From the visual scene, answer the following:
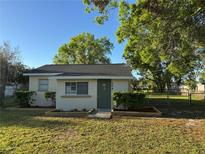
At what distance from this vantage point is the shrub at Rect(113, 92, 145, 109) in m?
15.7

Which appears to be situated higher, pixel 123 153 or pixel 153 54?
pixel 153 54

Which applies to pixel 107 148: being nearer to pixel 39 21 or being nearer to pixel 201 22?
pixel 201 22

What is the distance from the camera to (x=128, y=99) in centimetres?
1571

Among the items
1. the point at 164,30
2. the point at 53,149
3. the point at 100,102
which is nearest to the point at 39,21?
the point at 100,102

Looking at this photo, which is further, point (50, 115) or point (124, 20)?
point (50, 115)

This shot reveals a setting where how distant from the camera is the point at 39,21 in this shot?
1906 centimetres

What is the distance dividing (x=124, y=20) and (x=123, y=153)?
25.9 feet

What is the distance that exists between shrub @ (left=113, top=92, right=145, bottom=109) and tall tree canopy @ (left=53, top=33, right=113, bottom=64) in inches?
1206

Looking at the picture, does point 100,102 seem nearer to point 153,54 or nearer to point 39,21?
point 153,54

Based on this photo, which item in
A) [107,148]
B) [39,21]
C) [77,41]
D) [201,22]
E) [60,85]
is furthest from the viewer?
[77,41]

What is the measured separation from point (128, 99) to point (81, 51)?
3243 cm

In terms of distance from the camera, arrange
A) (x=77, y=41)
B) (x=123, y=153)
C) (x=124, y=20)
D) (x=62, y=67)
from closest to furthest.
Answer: (x=123, y=153)
(x=124, y=20)
(x=62, y=67)
(x=77, y=41)

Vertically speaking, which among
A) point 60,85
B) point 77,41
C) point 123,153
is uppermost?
point 77,41

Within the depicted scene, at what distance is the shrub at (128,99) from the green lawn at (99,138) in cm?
456
